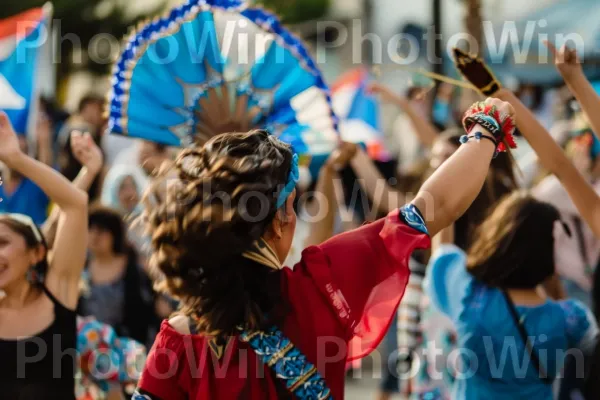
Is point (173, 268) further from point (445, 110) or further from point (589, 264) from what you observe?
point (445, 110)

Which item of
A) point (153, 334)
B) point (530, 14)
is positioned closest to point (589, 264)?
point (153, 334)

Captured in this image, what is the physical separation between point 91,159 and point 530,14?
1144cm

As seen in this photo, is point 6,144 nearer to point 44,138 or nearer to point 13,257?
point 13,257

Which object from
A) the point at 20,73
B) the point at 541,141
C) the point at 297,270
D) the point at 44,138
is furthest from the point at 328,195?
the point at 44,138

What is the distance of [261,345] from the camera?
6.95 feet

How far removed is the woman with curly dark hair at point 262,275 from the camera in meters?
2.09

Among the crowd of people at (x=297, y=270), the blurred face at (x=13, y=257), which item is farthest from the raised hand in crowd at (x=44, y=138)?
the blurred face at (x=13, y=257)

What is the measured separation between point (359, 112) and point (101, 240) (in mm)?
4067

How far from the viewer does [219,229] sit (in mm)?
2055

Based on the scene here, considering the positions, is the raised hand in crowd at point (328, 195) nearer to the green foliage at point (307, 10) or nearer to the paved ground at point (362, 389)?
the paved ground at point (362, 389)

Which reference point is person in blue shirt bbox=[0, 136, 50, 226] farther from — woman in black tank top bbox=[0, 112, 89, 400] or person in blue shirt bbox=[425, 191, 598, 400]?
person in blue shirt bbox=[425, 191, 598, 400]

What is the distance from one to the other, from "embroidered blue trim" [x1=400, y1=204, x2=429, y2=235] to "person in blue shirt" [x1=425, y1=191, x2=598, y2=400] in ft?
4.55

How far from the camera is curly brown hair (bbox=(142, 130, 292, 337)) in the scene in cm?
207

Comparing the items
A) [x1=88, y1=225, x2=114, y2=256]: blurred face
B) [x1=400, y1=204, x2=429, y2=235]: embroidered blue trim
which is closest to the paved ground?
[x1=88, y1=225, x2=114, y2=256]: blurred face
